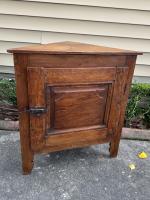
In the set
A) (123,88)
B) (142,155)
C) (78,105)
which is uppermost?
(123,88)

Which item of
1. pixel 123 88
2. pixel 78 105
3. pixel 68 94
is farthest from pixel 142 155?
pixel 68 94

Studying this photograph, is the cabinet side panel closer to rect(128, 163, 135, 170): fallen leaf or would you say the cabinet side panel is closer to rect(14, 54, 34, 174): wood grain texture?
rect(128, 163, 135, 170): fallen leaf

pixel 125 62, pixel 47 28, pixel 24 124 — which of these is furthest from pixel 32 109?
pixel 47 28

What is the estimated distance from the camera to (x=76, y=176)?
6.37 feet

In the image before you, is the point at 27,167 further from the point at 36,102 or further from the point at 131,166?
the point at 131,166

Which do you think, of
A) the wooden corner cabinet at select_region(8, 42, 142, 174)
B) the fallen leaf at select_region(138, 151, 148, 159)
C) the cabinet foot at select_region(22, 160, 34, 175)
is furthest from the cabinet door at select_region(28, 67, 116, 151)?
the fallen leaf at select_region(138, 151, 148, 159)

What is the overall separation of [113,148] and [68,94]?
0.73 metres

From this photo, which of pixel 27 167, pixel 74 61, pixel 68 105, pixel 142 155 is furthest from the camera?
pixel 142 155

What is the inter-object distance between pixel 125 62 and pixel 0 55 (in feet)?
4.76

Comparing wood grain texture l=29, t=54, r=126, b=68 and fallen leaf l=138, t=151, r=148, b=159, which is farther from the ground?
wood grain texture l=29, t=54, r=126, b=68

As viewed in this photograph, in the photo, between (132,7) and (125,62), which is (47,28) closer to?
(132,7)

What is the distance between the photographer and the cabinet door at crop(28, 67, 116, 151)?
159cm

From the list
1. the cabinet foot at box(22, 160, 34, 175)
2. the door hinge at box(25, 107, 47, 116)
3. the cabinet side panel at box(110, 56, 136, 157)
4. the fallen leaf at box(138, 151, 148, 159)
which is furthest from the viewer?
the fallen leaf at box(138, 151, 148, 159)

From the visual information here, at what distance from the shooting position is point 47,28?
2.46 m
